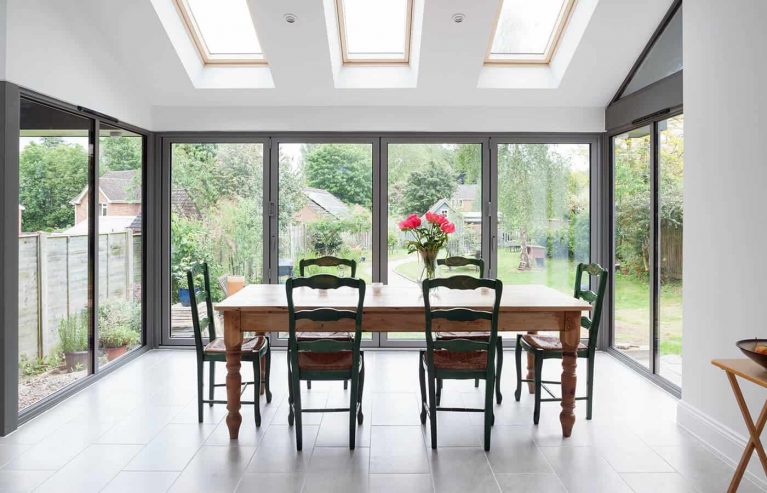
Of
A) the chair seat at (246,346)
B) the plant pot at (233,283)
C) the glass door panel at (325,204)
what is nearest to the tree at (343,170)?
the glass door panel at (325,204)

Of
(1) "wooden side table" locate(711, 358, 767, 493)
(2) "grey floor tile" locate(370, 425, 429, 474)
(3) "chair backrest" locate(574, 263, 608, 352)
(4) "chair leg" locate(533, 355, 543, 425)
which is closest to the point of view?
(1) "wooden side table" locate(711, 358, 767, 493)

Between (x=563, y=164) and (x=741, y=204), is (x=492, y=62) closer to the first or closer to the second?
(x=563, y=164)

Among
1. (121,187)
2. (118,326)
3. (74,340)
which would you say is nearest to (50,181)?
(121,187)

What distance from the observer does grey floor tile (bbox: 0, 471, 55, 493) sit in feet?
8.81

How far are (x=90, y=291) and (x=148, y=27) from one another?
2.18m

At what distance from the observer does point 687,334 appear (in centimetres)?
354

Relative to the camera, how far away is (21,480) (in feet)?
9.09

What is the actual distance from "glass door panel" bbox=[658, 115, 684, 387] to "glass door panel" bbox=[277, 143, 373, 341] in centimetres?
265

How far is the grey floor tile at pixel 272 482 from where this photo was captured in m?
2.69

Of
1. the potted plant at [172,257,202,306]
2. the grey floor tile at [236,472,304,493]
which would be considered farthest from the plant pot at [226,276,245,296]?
the grey floor tile at [236,472,304,493]

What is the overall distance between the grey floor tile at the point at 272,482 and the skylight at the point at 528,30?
3.94 meters

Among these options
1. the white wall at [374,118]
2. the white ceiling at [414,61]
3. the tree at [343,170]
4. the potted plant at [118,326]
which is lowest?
A: the potted plant at [118,326]

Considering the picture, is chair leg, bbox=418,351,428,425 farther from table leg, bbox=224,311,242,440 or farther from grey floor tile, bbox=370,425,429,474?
table leg, bbox=224,311,242,440

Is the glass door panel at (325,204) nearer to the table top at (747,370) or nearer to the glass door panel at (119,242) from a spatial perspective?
the glass door panel at (119,242)
